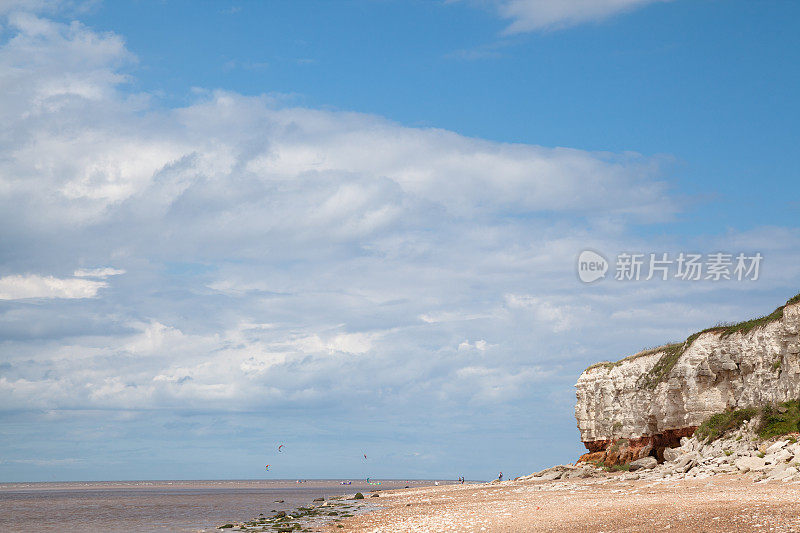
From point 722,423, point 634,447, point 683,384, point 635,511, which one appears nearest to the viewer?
point 635,511

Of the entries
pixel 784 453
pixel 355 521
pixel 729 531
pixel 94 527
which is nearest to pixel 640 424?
pixel 784 453

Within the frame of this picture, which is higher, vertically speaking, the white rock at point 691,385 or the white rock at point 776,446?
the white rock at point 691,385

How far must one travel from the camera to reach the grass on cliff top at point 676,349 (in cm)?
4156

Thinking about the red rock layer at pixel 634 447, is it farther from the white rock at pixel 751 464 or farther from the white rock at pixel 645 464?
the white rock at pixel 751 464

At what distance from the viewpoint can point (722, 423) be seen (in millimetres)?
41656

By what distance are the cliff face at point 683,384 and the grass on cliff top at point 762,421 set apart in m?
→ 0.78

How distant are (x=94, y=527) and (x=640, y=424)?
39.4m

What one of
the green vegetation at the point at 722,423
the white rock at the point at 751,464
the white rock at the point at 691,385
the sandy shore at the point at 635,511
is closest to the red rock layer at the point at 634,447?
the white rock at the point at 691,385

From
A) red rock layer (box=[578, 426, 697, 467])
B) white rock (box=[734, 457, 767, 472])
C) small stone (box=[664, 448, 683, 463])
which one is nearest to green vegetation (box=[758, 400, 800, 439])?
white rock (box=[734, 457, 767, 472])

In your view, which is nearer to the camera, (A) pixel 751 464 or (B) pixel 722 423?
(A) pixel 751 464

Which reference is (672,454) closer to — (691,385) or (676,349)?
(691,385)

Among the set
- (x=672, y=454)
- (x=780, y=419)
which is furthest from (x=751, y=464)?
(x=672, y=454)

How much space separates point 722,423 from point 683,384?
5.91 m

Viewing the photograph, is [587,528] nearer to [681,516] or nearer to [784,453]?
[681,516]
